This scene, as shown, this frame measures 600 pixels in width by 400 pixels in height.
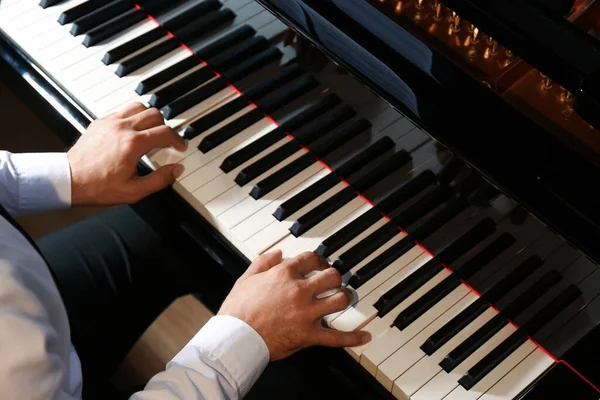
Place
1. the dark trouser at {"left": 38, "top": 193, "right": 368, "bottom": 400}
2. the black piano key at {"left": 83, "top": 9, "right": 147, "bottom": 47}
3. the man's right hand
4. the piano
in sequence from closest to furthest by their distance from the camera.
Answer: the piano → the man's right hand → the dark trouser at {"left": 38, "top": 193, "right": 368, "bottom": 400} → the black piano key at {"left": 83, "top": 9, "right": 147, "bottom": 47}

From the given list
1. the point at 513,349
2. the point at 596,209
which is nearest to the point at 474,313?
the point at 513,349

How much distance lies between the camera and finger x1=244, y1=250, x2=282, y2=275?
62.4 inches

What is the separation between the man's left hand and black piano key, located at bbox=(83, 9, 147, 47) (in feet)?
0.82

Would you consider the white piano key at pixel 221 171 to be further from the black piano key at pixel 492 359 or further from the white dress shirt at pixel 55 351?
the black piano key at pixel 492 359

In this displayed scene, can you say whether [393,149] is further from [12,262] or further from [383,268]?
[12,262]

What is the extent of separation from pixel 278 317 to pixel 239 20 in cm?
69

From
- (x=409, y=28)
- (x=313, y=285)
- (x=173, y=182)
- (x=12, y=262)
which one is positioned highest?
(x=409, y=28)

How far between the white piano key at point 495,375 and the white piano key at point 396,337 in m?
0.13

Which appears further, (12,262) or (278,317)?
(278,317)

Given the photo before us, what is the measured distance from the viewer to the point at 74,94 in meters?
1.89

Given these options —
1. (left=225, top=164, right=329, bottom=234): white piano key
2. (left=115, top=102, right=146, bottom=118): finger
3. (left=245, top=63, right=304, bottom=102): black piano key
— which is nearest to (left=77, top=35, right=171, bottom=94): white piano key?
(left=115, top=102, right=146, bottom=118): finger

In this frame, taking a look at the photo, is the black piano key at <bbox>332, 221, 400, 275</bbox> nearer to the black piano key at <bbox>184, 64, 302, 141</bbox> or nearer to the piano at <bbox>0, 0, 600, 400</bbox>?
the piano at <bbox>0, 0, 600, 400</bbox>

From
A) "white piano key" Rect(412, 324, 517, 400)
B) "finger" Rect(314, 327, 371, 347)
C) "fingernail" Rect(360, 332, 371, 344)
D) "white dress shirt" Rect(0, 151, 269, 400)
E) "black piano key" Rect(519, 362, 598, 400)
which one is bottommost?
"white dress shirt" Rect(0, 151, 269, 400)

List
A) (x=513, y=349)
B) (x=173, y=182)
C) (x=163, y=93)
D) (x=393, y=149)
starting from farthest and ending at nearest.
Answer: (x=163, y=93) → (x=173, y=182) → (x=393, y=149) → (x=513, y=349)
